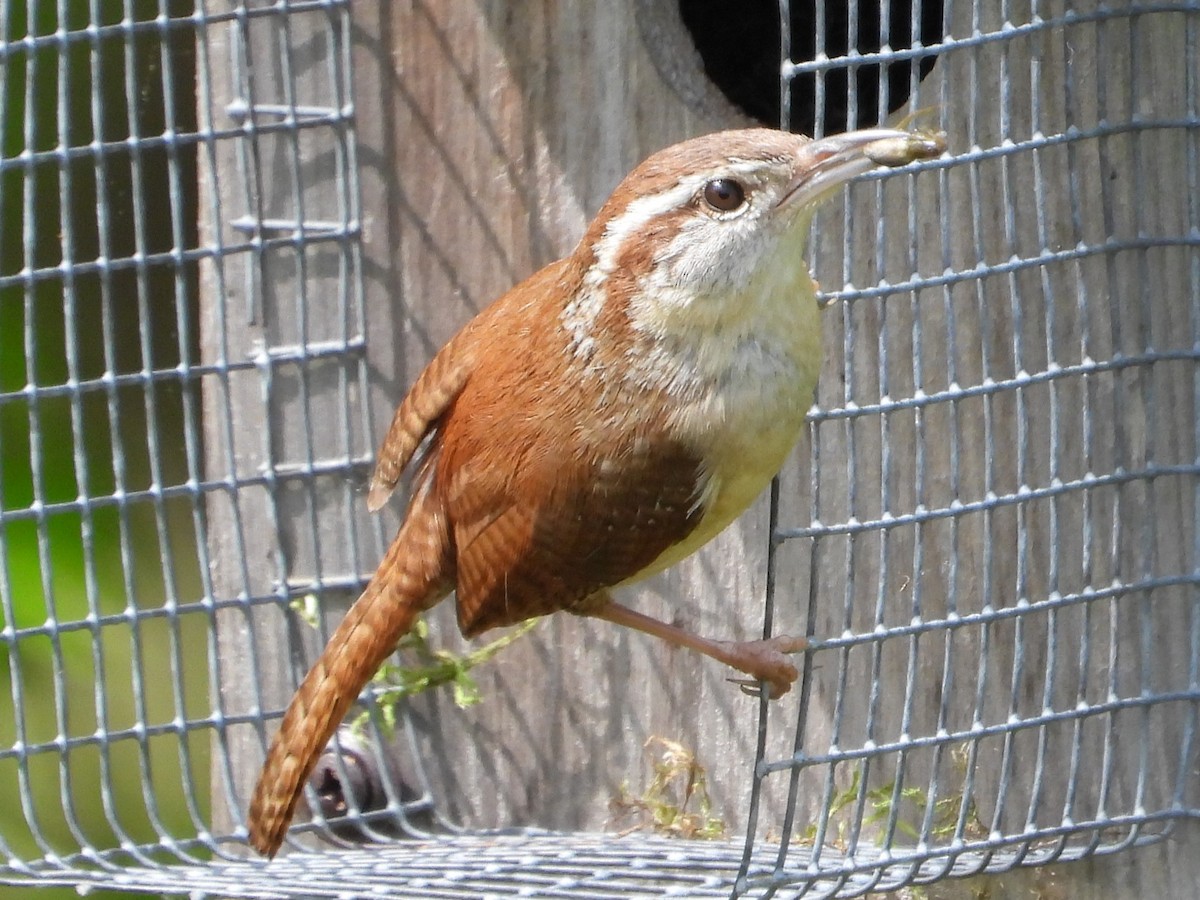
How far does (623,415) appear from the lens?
272 centimetres

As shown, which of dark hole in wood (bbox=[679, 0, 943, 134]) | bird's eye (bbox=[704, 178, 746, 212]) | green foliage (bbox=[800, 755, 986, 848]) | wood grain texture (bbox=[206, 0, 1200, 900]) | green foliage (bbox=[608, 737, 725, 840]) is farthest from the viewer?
dark hole in wood (bbox=[679, 0, 943, 134])

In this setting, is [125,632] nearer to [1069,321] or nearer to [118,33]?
[118,33]

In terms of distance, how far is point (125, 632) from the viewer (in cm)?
438

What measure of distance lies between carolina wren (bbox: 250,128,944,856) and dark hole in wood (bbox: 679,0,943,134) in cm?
77

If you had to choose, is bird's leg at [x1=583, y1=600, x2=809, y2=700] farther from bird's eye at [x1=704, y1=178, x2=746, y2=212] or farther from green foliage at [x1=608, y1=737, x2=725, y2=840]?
bird's eye at [x1=704, y1=178, x2=746, y2=212]

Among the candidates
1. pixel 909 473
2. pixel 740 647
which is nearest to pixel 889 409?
pixel 909 473

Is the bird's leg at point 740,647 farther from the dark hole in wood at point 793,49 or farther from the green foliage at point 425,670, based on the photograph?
the dark hole in wood at point 793,49

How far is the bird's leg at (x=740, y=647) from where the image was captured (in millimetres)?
2850

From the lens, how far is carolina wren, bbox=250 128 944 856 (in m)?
2.61

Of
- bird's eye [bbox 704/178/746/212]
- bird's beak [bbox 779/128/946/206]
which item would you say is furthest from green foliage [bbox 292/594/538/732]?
bird's beak [bbox 779/128/946/206]

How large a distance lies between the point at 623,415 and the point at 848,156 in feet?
1.72

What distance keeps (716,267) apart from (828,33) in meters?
1.07

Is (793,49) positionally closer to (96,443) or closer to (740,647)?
(740,647)

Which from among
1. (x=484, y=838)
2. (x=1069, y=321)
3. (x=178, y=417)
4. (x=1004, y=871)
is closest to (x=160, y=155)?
(x=178, y=417)
